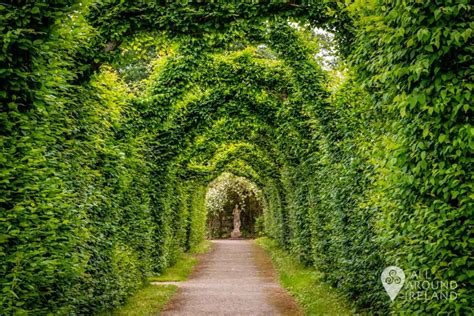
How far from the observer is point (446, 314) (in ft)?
15.3

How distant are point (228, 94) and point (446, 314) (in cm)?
1280

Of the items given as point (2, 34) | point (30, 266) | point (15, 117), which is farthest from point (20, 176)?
point (2, 34)

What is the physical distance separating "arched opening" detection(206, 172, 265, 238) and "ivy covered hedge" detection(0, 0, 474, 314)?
30821 millimetres

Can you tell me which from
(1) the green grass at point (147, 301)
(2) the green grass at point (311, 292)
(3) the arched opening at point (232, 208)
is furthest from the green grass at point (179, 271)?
(3) the arched opening at point (232, 208)

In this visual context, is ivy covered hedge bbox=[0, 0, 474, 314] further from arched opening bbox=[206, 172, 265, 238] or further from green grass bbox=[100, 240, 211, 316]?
arched opening bbox=[206, 172, 265, 238]

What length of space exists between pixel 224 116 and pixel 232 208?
34.5 metres

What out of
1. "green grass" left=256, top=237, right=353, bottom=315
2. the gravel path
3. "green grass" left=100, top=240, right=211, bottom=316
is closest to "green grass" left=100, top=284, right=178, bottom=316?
"green grass" left=100, top=240, right=211, bottom=316

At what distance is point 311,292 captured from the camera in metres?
12.7

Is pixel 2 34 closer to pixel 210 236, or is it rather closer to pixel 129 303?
pixel 129 303

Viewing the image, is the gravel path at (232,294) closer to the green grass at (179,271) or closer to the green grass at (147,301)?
the green grass at (147,301)

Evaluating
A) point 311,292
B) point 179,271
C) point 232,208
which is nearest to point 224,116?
point 179,271

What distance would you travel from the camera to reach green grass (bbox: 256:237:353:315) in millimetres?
10523

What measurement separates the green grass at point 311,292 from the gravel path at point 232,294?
279 mm

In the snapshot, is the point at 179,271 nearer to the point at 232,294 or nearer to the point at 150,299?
the point at 232,294
